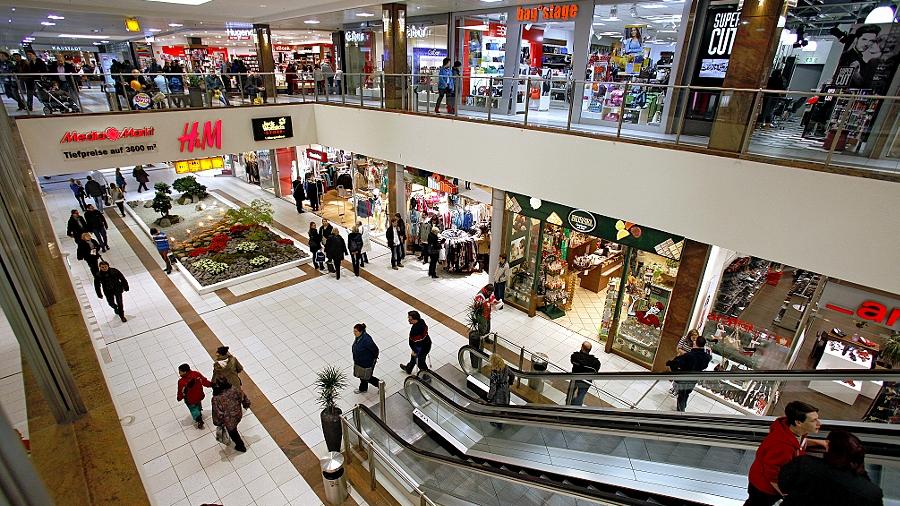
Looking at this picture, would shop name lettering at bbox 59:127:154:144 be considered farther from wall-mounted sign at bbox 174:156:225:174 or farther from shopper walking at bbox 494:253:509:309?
shopper walking at bbox 494:253:509:309

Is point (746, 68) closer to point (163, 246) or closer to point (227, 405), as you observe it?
point (227, 405)

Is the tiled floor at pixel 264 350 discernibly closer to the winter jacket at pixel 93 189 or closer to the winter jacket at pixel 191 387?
the winter jacket at pixel 191 387

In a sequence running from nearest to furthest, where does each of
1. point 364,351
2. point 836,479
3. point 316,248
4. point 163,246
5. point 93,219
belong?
1. point 836,479
2. point 364,351
3. point 163,246
4. point 316,248
5. point 93,219

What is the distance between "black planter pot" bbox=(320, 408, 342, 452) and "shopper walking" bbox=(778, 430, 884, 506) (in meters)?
4.92

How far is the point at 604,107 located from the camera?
25.2ft

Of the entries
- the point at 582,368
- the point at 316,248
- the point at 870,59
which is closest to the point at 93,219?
the point at 316,248

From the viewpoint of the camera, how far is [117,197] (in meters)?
16.4

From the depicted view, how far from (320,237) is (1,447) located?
38.3 ft

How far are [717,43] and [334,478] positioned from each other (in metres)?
9.36

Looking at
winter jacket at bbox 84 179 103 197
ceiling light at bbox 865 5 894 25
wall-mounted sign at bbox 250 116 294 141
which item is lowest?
winter jacket at bbox 84 179 103 197

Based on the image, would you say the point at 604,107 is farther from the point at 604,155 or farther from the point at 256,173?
the point at 256,173

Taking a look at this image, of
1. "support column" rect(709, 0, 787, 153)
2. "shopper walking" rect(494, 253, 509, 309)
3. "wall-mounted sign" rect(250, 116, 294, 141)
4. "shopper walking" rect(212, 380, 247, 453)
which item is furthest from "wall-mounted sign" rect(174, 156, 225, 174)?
"support column" rect(709, 0, 787, 153)

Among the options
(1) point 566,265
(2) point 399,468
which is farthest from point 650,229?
(2) point 399,468

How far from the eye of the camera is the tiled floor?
6031mm
